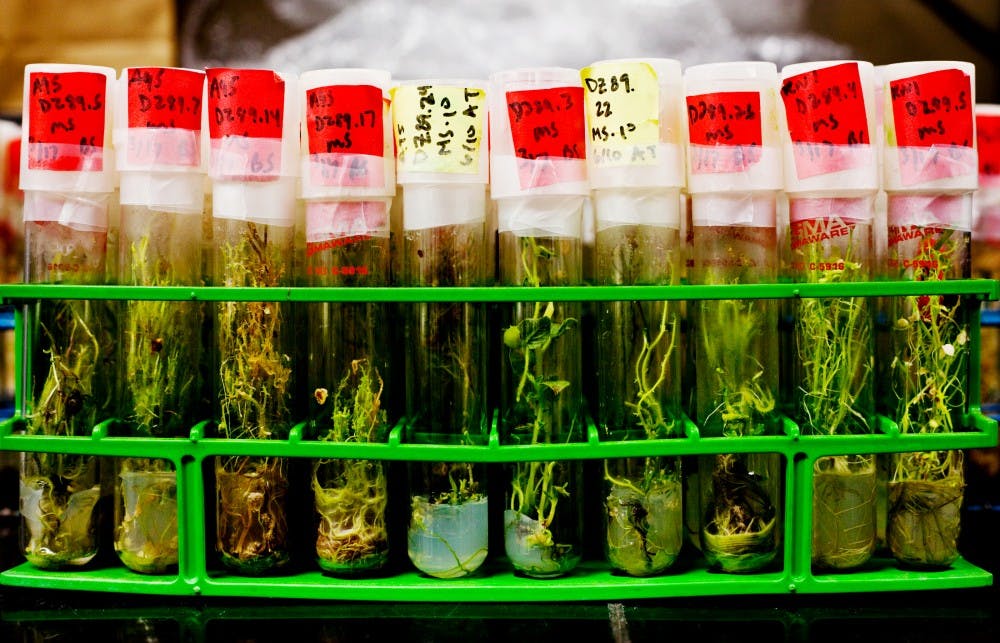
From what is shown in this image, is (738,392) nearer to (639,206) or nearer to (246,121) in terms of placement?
(639,206)

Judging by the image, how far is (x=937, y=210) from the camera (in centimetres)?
109

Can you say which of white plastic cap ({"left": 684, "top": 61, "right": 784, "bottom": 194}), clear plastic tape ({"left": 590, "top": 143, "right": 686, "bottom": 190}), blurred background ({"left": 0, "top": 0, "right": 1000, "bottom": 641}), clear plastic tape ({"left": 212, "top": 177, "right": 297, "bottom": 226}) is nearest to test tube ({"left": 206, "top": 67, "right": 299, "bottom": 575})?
clear plastic tape ({"left": 212, "top": 177, "right": 297, "bottom": 226})

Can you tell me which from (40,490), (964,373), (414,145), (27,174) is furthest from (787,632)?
(27,174)

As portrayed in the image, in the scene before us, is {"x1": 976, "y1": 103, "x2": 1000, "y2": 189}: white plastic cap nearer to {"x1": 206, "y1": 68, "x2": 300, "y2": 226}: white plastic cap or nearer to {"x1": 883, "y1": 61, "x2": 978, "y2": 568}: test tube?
{"x1": 883, "y1": 61, "x2": 978, "y2": 568}: test tube

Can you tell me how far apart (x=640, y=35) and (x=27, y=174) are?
57.4 inches

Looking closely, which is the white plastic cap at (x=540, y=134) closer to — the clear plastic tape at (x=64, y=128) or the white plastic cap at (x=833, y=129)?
the white plastic cap at (x=833, y=129)

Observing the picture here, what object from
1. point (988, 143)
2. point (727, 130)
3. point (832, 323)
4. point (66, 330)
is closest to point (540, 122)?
point (727, 130)

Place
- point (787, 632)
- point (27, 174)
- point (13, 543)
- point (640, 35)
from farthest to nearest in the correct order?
1. point (640, 35)
2. point (13, 543)
3. point (27, 174)
4. point (787, 632)

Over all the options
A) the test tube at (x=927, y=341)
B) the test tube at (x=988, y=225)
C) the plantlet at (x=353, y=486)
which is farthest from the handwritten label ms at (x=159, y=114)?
the test tube at (x=988, y=225)

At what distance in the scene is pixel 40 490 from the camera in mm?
1126

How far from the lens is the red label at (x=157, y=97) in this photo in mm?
1080

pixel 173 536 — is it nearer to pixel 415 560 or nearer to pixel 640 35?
pixel 415 560

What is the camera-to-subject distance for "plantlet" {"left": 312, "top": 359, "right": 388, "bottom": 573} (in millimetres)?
1084

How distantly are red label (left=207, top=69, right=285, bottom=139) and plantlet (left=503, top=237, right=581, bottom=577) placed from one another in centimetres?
35
